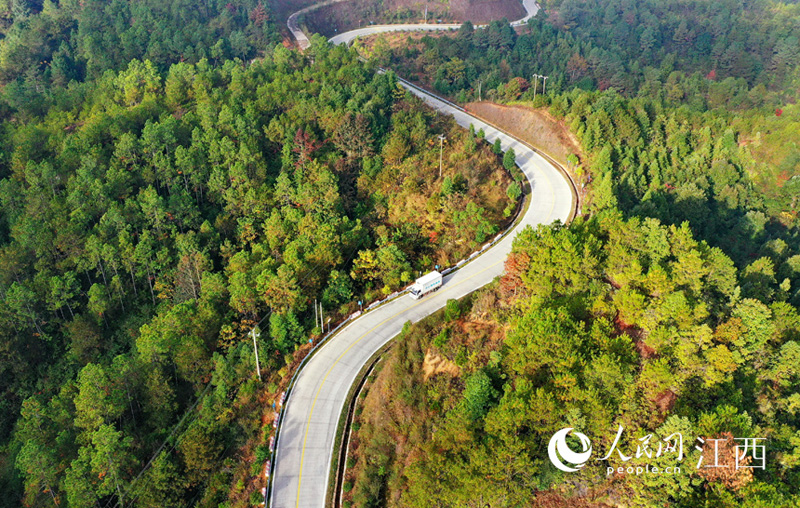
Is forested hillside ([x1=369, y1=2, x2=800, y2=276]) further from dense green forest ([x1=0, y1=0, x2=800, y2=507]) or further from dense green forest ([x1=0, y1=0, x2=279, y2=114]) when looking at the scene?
dense green forest ([x1=0, y1=0, x2=279, y2=114])

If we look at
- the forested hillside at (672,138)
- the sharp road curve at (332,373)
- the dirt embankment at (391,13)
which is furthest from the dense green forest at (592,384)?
the dirt embankment at (391,13)

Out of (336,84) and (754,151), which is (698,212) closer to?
(754,151)

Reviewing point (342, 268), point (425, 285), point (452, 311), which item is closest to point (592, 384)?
point (452, 311)

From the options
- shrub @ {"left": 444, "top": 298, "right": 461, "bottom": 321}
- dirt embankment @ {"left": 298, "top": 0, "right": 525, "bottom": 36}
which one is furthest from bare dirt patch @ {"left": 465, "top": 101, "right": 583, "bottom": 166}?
dirt embankment @ {"left": 298, "top": 0, "right": 525, "bottom": 36}

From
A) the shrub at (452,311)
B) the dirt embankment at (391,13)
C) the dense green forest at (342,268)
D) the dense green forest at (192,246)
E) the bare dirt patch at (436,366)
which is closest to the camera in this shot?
the dense green forest at (342,268)

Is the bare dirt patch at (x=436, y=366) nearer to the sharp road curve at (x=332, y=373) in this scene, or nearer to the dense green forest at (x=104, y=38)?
the sharp road curve at (x=332, y=373)
